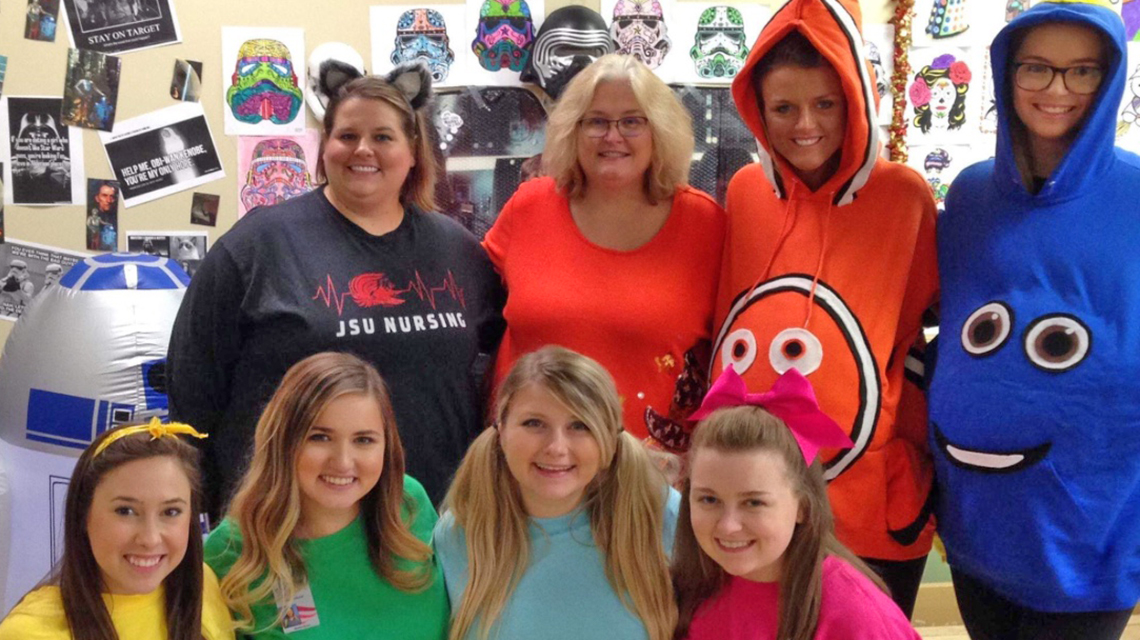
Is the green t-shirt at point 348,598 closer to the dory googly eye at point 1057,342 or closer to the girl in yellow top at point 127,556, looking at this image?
the girl in yellow top at point 127,556

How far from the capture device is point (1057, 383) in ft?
5.54

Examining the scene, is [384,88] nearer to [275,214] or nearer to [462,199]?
[275,214]

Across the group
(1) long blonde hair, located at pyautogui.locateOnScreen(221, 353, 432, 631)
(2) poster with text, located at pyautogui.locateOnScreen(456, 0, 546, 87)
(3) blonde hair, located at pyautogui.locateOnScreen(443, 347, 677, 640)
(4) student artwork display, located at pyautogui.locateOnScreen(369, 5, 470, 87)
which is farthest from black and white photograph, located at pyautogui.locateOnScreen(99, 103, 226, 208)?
(3) blonde hair, located at pyautogui.locateOnScreen(443, 347, 677, 640)

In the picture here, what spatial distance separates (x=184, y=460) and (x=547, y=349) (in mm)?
599

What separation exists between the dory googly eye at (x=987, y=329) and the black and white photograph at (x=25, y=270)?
7.77 feet

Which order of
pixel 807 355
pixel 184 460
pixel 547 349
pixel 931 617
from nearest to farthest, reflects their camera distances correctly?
pixel 184 460
pixel 547 349
pixel 807 355
pixel 931 617

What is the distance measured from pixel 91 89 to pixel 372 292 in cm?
146

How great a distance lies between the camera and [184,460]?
1.52 m

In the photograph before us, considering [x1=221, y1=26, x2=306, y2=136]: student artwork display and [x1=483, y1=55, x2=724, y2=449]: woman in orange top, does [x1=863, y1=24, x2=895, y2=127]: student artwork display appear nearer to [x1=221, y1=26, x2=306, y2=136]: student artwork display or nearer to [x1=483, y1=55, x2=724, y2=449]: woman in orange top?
[x1=483, y1=55, x2=724, y2=449]: woman in orange top

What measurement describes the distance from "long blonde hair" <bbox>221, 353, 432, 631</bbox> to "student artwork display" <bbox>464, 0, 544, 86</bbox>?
157 cm

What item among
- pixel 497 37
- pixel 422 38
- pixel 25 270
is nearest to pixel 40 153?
pixel 25 270

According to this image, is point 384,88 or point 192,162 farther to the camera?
point 192,162

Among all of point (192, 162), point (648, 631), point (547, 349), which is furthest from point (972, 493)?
point (192, 162)

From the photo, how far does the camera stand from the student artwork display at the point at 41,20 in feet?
9.23
